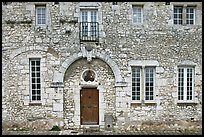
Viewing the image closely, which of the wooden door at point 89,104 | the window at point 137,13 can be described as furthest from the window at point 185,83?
the wooden door at point 89,104

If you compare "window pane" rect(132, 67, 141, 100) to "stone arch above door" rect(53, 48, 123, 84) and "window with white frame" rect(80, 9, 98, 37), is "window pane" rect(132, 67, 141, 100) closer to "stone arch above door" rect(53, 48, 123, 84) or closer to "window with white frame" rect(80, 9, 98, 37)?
"stone arch above door" rect(53, 48, 123, 84)

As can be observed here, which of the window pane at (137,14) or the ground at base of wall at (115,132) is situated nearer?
the ground at base of wall at (115,132)

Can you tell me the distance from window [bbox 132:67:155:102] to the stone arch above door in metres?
0.74

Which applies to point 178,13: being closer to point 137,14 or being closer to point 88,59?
point 137,14

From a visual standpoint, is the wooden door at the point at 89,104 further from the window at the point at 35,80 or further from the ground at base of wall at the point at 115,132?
the window at the point at 35,80

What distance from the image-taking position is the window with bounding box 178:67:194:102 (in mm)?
10359

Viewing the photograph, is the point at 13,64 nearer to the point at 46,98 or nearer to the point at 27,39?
the point at 27,39

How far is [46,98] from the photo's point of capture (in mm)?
10008

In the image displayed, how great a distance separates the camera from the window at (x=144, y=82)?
1030cm

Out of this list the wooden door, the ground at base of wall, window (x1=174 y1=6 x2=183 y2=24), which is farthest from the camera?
window (x1=174 y1=6 x2=183 y2=24)

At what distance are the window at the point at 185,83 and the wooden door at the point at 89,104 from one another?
3.71 meters

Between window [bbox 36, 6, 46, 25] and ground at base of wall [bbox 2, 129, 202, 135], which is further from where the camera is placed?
window [bbox 36, 6, 46, 25]

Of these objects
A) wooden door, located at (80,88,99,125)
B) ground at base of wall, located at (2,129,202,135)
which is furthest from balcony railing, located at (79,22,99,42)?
ground at base of wall, located at (2,129,202,135)

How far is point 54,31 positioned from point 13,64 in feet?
7.33
